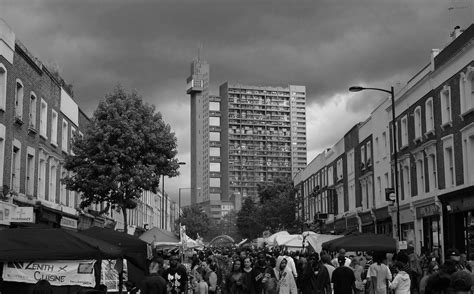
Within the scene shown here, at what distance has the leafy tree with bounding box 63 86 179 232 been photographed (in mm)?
30016

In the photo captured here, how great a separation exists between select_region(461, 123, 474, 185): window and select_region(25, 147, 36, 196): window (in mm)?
18324

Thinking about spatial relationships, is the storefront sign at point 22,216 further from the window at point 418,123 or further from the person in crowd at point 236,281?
the window at point 418,123

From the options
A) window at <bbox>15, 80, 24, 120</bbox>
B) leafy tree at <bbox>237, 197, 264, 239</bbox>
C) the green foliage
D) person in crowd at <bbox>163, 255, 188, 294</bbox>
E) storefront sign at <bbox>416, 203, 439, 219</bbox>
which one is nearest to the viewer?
person in crowd at <bbox>163, 255, 188, 294</bbox>

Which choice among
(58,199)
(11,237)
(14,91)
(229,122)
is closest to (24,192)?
(14,91)

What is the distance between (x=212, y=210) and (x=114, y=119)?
6332 inches

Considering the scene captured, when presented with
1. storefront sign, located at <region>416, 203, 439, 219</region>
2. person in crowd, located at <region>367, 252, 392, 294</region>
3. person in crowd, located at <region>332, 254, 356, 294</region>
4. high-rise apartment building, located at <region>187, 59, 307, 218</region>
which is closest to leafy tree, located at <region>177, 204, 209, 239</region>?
high-rise apartment building, located at <region>187, 59, 307, 218</region>

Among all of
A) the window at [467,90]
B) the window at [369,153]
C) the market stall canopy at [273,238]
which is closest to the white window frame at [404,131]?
the window at [369,153]

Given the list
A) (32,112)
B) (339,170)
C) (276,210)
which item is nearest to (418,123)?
(32,112)

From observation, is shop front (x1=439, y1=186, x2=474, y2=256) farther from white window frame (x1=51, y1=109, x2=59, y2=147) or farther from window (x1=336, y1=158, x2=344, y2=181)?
window (x1=336, y1=158, x2=344, y2=181)

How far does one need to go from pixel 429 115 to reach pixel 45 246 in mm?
27361

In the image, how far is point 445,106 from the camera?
32188 mm

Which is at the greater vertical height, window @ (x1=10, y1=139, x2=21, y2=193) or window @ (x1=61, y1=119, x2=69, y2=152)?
window @ (x1=61, y1=119, x2=69, y2=152)

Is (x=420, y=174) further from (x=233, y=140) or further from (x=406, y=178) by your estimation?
(x=233, y=140)

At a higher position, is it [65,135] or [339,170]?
[339,170]
